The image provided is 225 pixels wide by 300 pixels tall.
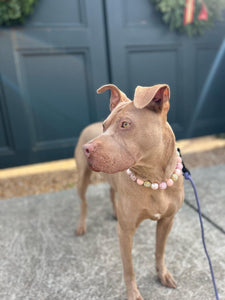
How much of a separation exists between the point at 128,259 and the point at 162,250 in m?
0.35

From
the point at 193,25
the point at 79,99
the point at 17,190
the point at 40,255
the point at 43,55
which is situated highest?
the point at 193,25

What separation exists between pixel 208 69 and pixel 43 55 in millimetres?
3285

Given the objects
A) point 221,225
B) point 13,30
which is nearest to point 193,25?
point 13,30

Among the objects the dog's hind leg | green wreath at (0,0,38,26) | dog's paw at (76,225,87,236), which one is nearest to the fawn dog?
the dog's hind leg

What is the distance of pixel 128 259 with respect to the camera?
5.39ft

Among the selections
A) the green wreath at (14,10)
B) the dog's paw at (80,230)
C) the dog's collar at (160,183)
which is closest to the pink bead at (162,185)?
the dog's collar at (160,183)

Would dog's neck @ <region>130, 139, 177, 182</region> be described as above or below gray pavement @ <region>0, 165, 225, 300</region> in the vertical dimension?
above

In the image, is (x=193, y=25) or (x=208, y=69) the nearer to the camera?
(x=193, y=25)

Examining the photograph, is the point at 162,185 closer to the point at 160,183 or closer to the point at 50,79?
the point at 160,183

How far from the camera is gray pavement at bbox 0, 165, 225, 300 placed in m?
1.81

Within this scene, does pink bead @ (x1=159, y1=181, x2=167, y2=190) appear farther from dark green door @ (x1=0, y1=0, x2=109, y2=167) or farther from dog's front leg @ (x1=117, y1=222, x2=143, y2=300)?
dark green door @ (x1=0, y1=0, x2=109, y2=167)

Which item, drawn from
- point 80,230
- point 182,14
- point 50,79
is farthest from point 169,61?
point 80,230

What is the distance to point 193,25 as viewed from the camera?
4.31m

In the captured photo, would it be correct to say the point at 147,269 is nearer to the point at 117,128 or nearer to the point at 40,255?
the point at 40,255
